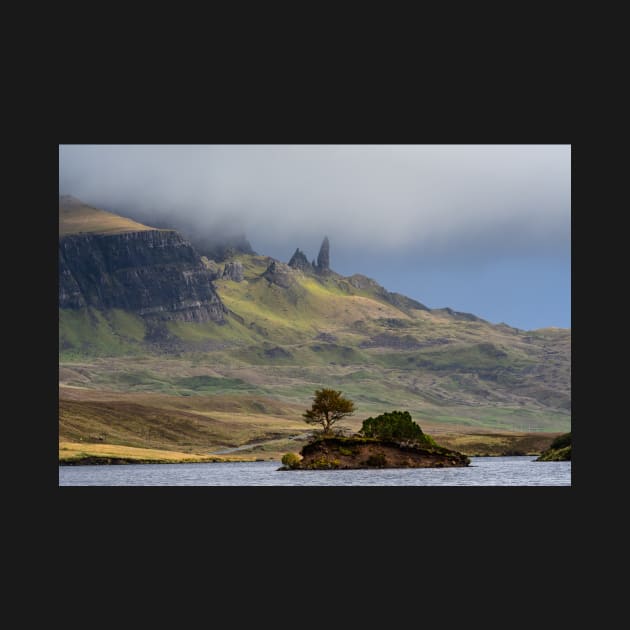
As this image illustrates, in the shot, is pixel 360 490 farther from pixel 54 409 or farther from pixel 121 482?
pixel 121 482

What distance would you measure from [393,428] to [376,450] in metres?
7.79

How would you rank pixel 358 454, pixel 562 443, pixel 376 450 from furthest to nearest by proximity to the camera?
pixel 562 443
pixel 376 450
pixel 358 454

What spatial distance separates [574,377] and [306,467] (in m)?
68.9

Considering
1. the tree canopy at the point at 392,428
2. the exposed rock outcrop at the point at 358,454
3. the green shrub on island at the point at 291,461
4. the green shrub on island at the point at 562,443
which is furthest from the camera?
the green shrub on island at the point at 562,443

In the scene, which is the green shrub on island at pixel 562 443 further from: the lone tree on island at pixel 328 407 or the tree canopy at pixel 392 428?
the lone tree on island at pixel 328 407

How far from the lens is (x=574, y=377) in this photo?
72562 millimetres

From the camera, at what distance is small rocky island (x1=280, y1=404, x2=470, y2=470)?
132750 millimetres

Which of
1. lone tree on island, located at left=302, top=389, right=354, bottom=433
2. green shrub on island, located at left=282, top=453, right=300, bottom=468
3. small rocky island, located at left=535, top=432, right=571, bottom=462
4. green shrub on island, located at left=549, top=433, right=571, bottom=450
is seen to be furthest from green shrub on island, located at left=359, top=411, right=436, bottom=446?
green shrub on island, located at left=549, top=433, right=571, bottom=450

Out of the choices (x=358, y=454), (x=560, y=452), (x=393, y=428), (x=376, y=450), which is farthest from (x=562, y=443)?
(x=358, y=454)

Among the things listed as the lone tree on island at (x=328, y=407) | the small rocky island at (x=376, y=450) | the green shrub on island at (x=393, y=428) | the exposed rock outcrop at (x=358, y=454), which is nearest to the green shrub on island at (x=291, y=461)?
the small rocky island at (x=376, y=450)

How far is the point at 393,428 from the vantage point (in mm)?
141125

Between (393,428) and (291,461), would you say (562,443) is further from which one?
(291,461)

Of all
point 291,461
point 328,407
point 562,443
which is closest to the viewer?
point 328,407

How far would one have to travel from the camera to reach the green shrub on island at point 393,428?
14038cm
